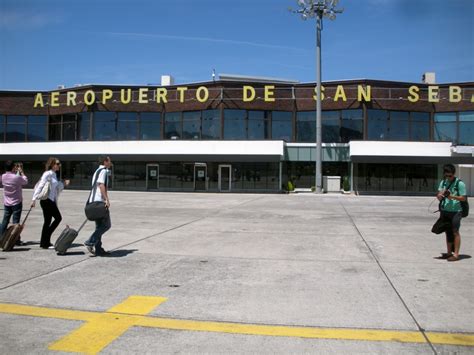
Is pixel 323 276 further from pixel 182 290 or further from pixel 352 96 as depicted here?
pixel 352 96

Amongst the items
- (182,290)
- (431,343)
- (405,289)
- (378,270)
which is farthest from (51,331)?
(378,270)

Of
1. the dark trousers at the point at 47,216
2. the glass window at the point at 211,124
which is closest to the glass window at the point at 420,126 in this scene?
the glass window at the point at 211,124

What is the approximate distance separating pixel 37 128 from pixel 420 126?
107 feet

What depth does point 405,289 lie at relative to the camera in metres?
6.58

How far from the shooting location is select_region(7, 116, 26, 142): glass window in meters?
41.5

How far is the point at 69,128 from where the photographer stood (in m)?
40.2

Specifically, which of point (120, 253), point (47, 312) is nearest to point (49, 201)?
point (120, 253)

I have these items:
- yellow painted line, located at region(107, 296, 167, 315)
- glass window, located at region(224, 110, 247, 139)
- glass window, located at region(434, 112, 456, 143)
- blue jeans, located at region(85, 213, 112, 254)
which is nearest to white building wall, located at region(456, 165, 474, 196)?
glass window, located at region(434, 112, 456, 143)

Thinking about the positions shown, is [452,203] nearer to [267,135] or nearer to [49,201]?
[49,201]

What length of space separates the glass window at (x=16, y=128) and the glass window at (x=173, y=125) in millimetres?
13565

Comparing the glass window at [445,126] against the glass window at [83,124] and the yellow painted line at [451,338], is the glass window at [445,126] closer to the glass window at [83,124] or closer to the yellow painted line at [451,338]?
the glass window at [83,124]

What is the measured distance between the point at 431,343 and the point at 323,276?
283 centimetres

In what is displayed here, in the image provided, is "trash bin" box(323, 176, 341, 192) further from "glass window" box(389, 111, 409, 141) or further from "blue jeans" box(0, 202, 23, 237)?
"blue jeans" box(0, 202, 23, 237)

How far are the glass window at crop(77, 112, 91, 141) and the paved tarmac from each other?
29605 mm
